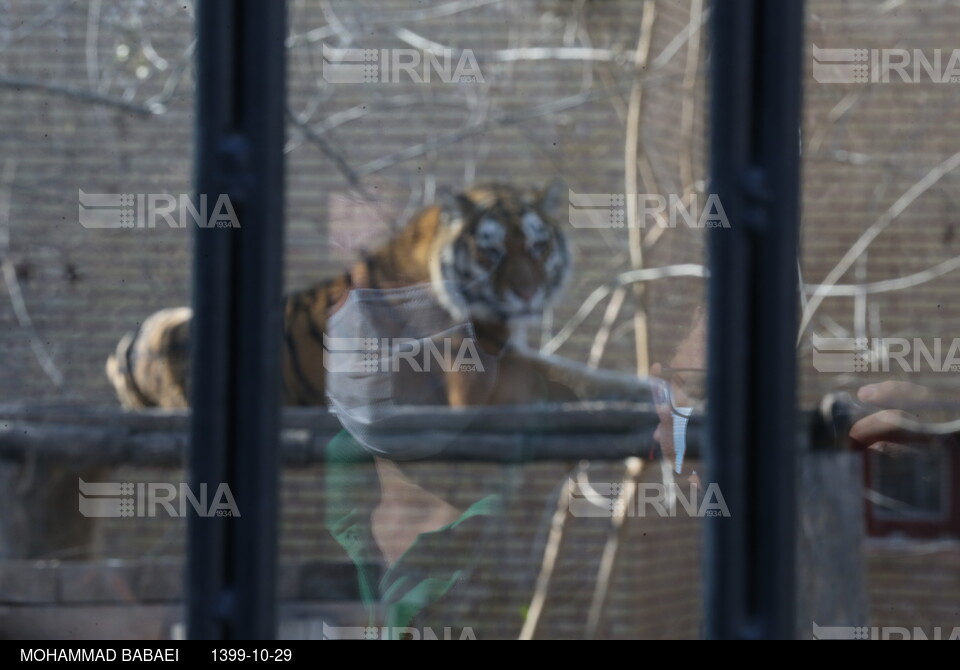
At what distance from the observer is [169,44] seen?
2.32m

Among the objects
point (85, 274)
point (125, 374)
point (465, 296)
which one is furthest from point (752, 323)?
point (125, 374)

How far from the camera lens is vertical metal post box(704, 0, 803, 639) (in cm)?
67

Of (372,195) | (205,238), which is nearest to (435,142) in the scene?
(372,195)

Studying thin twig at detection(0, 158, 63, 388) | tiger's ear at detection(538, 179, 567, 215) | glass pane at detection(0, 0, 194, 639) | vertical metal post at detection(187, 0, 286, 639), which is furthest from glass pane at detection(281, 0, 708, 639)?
vertical metal post at detection(187, 0, 286, 639)

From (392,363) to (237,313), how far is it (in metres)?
0.91

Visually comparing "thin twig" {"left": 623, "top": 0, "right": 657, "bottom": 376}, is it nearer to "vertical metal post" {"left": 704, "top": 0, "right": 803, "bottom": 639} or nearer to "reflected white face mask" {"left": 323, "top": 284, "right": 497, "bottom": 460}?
"reflected white face mask" {"left": 323, "top": 284, "right": 497, "bottom": 460}

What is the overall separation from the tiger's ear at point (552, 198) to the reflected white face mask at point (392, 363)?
46 cm

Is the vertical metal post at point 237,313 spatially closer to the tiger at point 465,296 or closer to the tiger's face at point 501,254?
the tiger at point 465,296

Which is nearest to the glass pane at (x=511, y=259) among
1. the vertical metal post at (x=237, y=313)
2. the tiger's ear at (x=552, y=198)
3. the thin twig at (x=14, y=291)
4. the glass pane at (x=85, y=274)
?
the tiger's ear at (x=552, y=198)

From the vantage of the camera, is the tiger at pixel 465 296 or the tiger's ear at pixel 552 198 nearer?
the tiger at pixel 465 296

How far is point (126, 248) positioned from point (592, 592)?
150 cm

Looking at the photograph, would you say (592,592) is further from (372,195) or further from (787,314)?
(787,314)

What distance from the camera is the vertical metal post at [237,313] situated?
67cm

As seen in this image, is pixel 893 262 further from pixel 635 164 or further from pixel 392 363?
pixel 392 363
